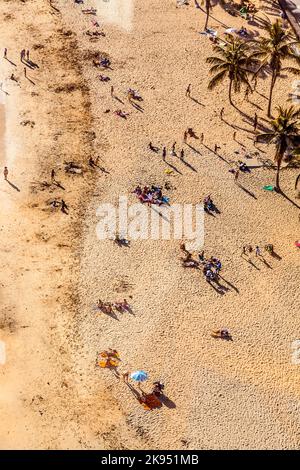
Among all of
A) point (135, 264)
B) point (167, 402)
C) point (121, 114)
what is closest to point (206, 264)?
point (135, 264)

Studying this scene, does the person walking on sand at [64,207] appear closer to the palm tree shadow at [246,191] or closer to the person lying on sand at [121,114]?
the person lying on sand at [121,114]

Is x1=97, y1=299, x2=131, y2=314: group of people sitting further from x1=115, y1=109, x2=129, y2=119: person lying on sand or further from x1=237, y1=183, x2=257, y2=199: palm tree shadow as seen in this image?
x1=115, y1=109, x2=129, y2=119: person lying on sand

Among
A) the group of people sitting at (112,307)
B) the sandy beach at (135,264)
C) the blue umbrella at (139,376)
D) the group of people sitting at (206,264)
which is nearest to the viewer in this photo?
the sandy beach at (135,264)

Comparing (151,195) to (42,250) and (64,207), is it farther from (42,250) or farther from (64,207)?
(42,250)

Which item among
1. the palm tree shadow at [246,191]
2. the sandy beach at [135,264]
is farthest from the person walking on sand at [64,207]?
the palm tree shadow at [246,191]
